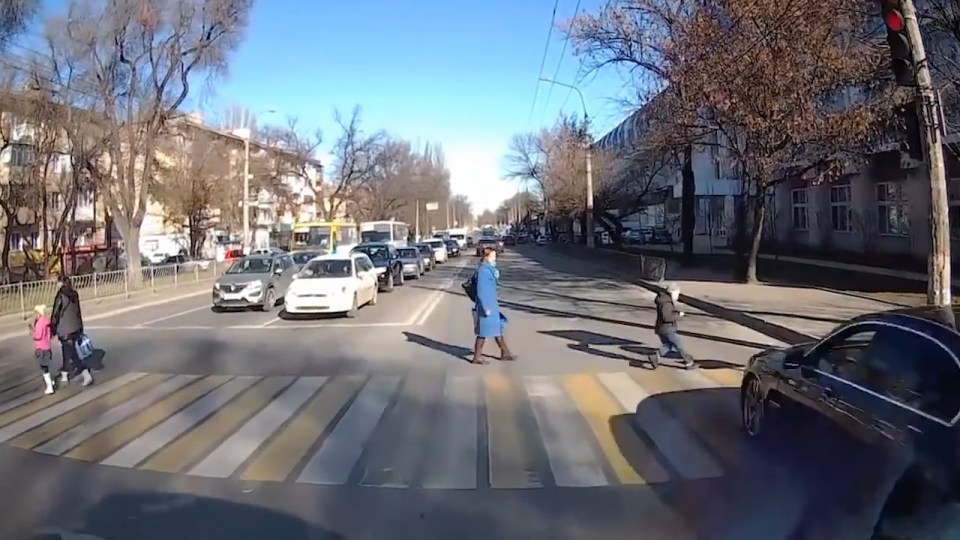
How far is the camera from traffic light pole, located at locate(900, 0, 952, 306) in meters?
11.3

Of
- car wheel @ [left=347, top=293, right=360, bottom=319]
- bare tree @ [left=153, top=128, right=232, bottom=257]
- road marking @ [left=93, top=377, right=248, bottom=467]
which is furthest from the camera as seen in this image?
bare tree @ [left=153, top=128, right=232, bottom=257]

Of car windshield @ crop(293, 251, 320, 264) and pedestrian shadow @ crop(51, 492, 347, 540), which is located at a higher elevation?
car windshield @ crop(293, 251, 320, 264)

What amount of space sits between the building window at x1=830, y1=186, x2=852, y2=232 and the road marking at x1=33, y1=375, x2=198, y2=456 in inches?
1368

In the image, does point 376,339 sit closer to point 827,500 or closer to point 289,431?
point 289,431

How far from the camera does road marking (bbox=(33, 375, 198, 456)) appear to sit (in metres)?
8.01

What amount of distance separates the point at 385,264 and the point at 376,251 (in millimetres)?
2359

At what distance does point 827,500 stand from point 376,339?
1157 centimetres

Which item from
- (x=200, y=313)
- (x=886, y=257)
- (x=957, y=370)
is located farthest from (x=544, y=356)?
(x=886, y=257)

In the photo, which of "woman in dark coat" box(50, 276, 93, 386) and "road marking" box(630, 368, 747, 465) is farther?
"woman in dark coat" box(50, 276, 93, 386)

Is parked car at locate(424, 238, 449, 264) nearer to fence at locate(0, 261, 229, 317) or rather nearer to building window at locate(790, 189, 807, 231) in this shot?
fence at locate(0, 261, 229, 317)

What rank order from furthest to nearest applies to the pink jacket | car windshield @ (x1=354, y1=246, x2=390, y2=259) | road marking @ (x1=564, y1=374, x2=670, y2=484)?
car windshield @ (x1=354, y1=246, x2=390, y2=259)
the pink jacket
road marking @ (x1=564, y1=374, x2=670, y2=484)

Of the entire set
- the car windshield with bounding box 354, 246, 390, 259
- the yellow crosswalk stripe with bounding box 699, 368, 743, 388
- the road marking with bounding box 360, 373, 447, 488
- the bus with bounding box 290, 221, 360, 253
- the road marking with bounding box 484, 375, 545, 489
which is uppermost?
the bus with bounding box 290, 221, 360, 253

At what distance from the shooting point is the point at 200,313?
77.1ft

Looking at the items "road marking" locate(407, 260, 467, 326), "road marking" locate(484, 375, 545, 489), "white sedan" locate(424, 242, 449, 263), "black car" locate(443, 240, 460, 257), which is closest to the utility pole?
"road marking" locate(484, 375, 545, 489)
